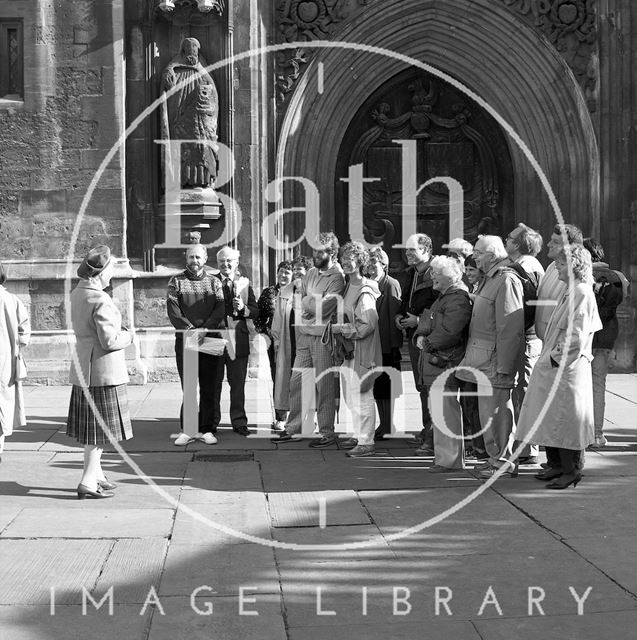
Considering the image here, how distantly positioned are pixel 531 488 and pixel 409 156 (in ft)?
25.5

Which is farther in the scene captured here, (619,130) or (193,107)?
(619,130)

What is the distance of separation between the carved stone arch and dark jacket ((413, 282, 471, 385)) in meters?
5.79

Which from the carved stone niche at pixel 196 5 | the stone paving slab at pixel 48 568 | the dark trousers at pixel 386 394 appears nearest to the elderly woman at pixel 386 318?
the dark trousers at pixel 386 394

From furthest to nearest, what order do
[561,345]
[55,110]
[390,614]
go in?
[55,110]
[561,345]
[390,614]

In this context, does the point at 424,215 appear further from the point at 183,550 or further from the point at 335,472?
the point at 183,550

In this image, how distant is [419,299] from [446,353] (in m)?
0.83

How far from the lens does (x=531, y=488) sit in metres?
7.16

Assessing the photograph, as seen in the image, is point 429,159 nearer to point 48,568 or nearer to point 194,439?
point 194,439

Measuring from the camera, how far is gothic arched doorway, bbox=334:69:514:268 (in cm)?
1412

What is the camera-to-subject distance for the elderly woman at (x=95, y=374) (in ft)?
22.8

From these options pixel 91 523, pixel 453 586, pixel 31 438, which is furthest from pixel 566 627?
pixel 31 438

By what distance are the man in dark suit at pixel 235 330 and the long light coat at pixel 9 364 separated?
2.08m

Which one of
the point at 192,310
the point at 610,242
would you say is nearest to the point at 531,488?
the point at 192,310

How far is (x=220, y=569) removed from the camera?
533 centimetres
